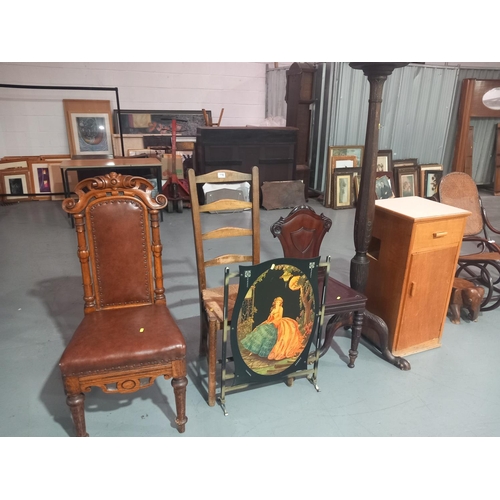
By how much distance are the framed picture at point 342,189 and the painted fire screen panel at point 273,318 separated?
14.0 feet

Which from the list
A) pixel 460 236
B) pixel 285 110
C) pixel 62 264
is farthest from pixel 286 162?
pixel 460 236

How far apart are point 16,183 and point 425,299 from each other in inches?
231

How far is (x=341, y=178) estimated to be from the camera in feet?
19.7

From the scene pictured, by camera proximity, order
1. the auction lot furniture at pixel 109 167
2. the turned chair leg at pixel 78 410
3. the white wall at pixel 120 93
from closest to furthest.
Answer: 1. the turned chair leg at pixel 78 410
2. the auction lot furniture at pixel 109 167
3. the white wall at pixel 120 93

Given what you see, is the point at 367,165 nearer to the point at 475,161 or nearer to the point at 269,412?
the point at 269,412

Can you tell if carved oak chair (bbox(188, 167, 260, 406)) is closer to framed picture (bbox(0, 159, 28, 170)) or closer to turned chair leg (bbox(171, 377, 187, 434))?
turned chair leg (bbox(171, 377, 187, 434))

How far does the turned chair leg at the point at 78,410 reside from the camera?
1.70 metres

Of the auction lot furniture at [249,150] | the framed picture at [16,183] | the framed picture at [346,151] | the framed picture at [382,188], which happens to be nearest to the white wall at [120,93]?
the framed picture at [16,183]

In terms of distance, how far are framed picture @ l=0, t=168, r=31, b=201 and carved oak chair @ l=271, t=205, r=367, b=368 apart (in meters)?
4.94

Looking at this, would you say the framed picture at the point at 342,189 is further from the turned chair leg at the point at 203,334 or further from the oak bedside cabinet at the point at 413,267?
the turned chair leg at the point at 203,334

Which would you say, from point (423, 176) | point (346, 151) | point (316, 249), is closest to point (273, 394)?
point (316, 249)

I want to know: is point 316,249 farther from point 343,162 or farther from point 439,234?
point 343,162

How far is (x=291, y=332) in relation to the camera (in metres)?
1.91

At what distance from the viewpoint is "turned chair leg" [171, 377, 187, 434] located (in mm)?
1815
